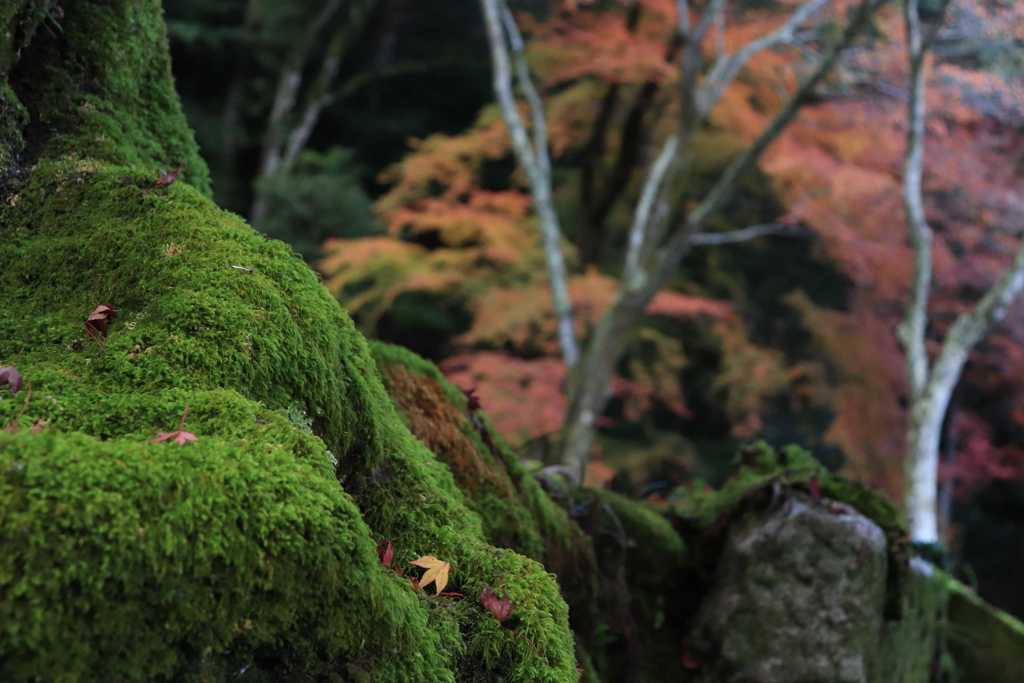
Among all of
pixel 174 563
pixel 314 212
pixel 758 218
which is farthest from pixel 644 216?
pixel 174 563

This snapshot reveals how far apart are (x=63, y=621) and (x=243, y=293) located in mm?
694

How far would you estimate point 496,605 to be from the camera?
1522 mm

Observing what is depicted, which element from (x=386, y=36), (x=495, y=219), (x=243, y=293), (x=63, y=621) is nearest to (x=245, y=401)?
(x=243, y=293)

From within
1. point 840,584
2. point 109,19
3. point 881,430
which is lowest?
point 881,430

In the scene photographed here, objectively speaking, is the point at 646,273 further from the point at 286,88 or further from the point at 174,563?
the point at 286,88

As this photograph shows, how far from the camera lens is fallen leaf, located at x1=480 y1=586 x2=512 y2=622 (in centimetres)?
152

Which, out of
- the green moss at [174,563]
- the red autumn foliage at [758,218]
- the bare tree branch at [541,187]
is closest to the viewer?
the green moss at [174,563]

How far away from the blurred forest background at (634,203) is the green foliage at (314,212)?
0.03 metres

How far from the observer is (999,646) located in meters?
4.11

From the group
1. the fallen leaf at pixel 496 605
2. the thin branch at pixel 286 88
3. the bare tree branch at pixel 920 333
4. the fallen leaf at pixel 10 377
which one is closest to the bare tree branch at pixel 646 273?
the bare tree branch at pixel 920 333

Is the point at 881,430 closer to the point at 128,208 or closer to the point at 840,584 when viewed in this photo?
the point at 840,584

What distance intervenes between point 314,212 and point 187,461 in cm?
898

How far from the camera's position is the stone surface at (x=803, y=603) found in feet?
8.78

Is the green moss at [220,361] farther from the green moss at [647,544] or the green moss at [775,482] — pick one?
the green moss at [775,482]
